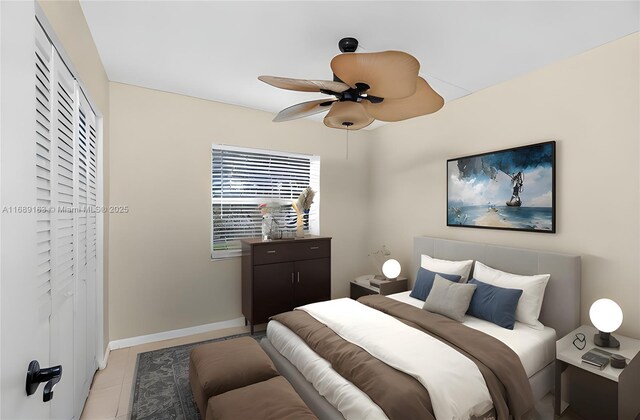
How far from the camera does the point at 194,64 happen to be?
8.96ft

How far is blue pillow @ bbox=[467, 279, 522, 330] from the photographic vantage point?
8.01 ft

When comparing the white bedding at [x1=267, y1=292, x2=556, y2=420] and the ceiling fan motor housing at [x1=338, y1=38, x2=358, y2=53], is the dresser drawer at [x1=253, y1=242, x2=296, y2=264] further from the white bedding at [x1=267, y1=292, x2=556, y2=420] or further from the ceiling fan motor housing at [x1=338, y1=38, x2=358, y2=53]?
the ceiling fan motor housing at [x1=338, y1=38, x2=358, y2=53]

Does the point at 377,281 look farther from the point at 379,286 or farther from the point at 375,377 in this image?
the point at 375,377

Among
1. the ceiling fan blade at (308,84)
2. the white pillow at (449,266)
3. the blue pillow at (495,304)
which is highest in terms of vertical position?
the ceiling fan blade at (308,84)

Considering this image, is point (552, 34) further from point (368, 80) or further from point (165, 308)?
point (165, 308)

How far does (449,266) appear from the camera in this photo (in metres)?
3.15

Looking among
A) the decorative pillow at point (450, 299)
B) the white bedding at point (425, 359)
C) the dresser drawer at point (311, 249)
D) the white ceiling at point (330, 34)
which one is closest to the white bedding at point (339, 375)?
the decorative pillow at point (450, 299)

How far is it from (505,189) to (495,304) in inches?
45.4

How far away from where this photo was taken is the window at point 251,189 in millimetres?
3766

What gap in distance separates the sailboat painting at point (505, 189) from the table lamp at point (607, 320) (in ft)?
2.39

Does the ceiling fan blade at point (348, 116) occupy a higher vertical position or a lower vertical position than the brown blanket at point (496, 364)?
higher

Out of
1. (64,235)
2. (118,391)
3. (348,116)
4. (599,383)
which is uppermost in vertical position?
(348,116)

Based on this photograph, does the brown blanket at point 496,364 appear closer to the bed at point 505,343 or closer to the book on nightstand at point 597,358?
the bed at point 505,343

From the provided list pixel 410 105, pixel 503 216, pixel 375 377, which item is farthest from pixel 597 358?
pixel 410 105
